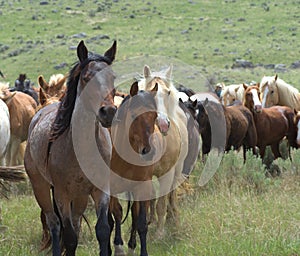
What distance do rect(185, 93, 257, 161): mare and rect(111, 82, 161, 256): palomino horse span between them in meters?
4.13

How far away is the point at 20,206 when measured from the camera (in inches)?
355

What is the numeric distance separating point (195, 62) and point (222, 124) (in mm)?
34750

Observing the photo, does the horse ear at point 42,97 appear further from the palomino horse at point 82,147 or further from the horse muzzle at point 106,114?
the horse muzzle at point 106,114

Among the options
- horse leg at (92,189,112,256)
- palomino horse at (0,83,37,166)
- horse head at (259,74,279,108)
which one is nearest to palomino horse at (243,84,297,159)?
horse head at (259,74,279,108)

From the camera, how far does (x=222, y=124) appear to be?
11.6 m

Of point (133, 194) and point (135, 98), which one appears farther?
point (133, 194)

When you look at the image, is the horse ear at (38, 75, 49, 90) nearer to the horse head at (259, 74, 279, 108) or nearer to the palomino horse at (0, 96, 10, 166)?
the palomino horse at (0, 96, 10, 166)

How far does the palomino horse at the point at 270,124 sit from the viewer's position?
42.6 ft

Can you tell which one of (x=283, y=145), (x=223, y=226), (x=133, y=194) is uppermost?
(x=133, y=194)

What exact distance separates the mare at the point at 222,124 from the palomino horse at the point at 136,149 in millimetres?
4134

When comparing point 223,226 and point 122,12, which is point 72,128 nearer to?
point 223,226

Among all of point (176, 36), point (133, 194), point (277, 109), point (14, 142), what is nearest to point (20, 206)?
point (14, 142)

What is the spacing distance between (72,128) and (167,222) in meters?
3.07

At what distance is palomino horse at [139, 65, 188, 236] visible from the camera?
7.04 metres
